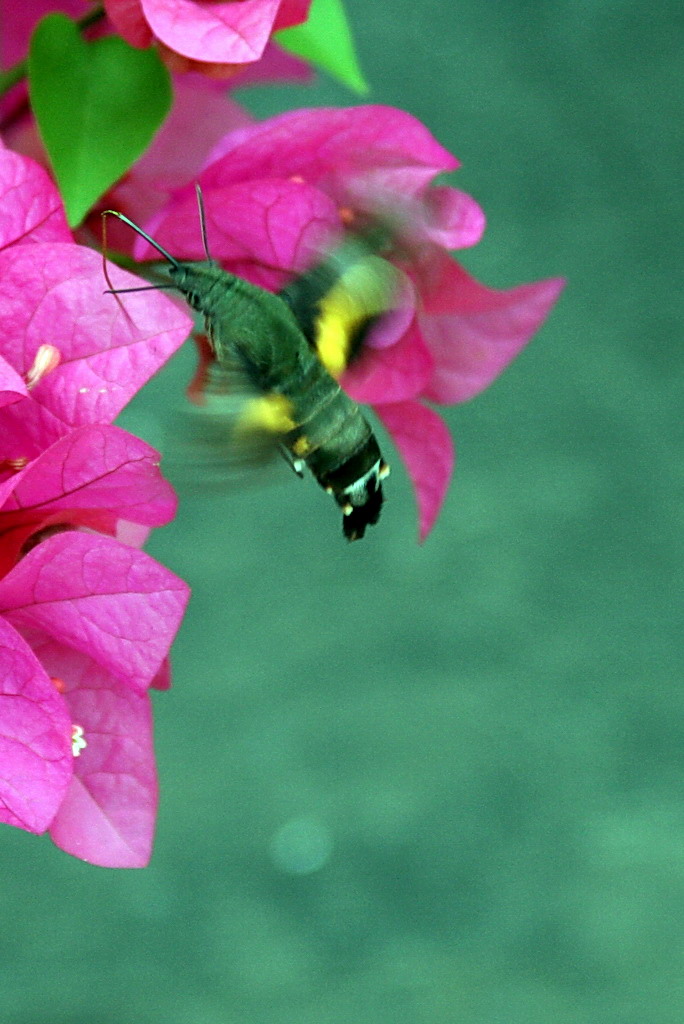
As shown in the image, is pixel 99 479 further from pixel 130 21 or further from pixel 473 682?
pixel 473 682

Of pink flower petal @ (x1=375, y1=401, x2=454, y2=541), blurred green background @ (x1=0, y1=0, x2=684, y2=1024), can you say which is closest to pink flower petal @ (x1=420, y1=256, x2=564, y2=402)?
pink flower petal @ (x1=375, y1=401, x2=454, y2=541)

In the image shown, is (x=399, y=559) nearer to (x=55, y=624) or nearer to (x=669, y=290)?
(x=669, y=290)

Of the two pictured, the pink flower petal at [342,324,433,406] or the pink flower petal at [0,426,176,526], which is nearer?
the pink flower petal at [0,426,176,526]

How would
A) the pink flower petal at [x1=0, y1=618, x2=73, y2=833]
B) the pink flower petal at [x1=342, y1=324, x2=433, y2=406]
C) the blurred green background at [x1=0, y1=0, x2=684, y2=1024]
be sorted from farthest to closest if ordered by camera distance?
the blurred green background at [x1=0, y1=0, x2=684, y2=1024], the pink flower petal at [x1=342, y1=324, x2=433, y2=406], the pink flower petal at [x1=0, y1=618, x2=73, y2=833]

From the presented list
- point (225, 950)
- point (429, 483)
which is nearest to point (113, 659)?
point (429, 483)

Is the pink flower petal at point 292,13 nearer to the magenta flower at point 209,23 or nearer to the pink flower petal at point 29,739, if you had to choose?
the magenta flower at point 209,23

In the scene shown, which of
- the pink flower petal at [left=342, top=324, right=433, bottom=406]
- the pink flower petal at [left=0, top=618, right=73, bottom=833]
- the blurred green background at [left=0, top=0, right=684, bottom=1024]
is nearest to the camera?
the pink flower petal at [left=0, top=618, right=73, bottom=833]

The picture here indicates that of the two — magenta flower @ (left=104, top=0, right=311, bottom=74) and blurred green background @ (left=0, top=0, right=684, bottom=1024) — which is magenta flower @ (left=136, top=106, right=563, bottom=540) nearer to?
magenta flower @ (left=104, top=0, right=311, bottom=74)
